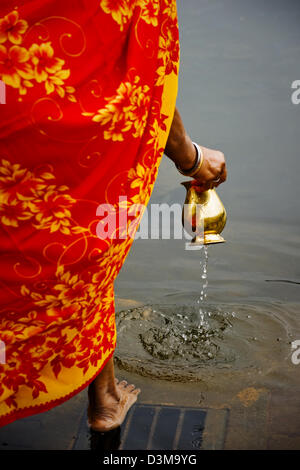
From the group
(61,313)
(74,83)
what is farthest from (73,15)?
(61,313)

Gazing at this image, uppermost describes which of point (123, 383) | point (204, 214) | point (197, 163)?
point (197, 163)

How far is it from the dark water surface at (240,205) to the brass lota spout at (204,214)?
471 mm

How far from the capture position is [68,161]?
1.49 m

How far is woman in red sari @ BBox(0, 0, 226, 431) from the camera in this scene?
1413mm

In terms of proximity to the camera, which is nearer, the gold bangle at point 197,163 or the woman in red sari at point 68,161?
the woman in red sari at point 68,161

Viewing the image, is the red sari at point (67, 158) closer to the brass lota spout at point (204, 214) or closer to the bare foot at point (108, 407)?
the bare foot at point (108, 407)

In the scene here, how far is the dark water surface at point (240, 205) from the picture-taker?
236cm

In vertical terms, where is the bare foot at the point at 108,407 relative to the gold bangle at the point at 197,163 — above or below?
below

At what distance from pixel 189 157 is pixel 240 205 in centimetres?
187

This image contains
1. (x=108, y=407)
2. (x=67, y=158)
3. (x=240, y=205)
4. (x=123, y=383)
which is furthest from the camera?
(x=240, y=205)

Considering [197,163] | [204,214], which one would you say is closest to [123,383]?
[204,214]

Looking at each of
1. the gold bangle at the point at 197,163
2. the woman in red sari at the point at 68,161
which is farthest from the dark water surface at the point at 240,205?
the gold bangle at the point at 197,163

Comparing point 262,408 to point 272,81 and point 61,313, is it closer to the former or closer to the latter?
point 61,313

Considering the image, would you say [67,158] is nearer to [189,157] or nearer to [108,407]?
A: [189,157]
